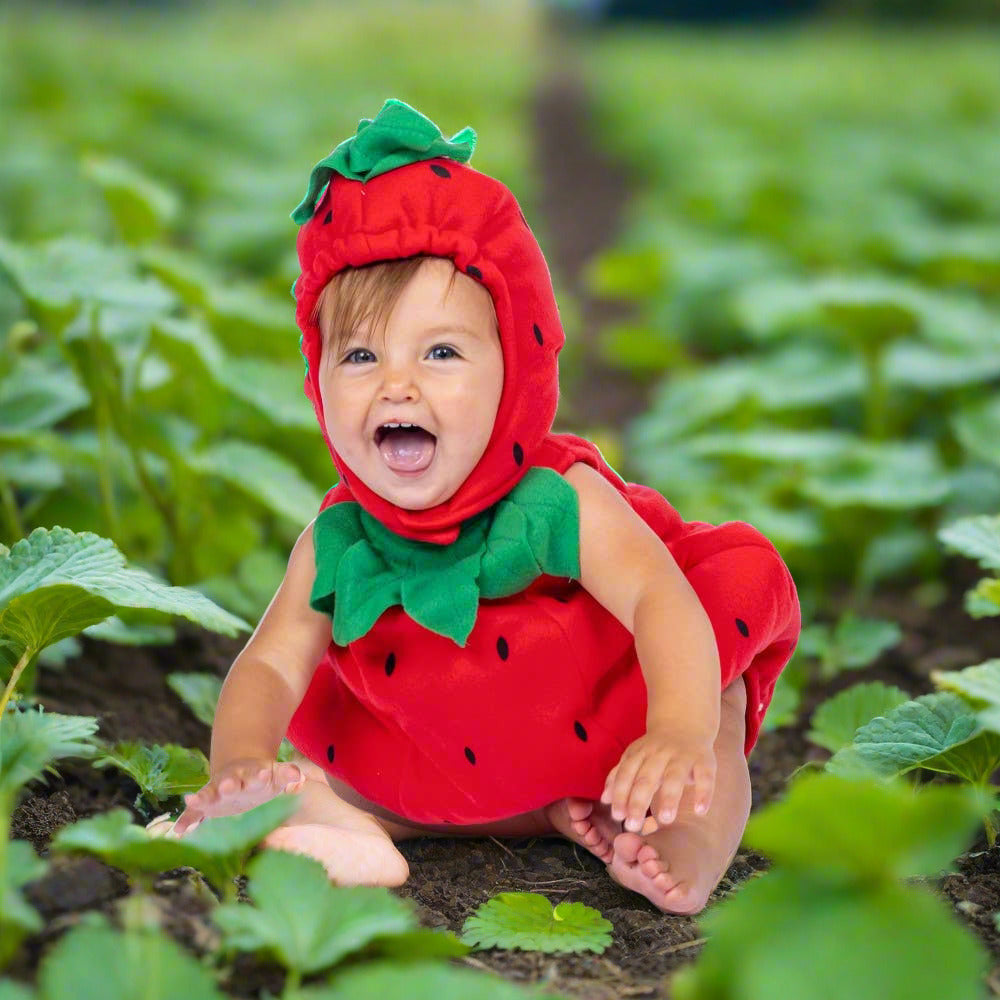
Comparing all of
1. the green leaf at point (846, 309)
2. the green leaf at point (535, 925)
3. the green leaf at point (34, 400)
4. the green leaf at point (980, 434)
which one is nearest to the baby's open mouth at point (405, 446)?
the green leaf at point (535, 925)

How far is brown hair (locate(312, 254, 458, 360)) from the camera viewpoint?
1378 mm

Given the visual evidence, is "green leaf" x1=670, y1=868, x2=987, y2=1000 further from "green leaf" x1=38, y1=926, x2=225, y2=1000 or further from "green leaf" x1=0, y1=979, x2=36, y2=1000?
"green leaf" x1=0, y1=979, x2=36, y2=1000

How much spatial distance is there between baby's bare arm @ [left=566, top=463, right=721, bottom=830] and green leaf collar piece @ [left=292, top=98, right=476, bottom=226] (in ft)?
1.16

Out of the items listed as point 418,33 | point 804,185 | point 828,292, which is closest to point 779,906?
point 828,292

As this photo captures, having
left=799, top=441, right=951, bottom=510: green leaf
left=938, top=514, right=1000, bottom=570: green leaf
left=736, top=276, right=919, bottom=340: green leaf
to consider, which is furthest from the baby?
left=736, top=276, right=919, bottom=340: green leaf

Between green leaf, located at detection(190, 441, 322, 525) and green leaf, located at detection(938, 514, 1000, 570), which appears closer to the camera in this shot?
green leaf, located at detection(938, 514, 1000, 570)

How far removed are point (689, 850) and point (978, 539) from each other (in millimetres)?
485

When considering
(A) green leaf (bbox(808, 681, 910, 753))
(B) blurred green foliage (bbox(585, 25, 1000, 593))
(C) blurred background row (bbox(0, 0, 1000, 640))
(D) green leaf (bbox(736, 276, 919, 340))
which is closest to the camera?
(A) green leaf (bbox(808, 681, 910, 753))

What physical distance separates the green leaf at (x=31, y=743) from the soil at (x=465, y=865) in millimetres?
90

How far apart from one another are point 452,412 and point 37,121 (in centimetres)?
637

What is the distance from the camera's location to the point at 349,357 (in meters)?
1.42

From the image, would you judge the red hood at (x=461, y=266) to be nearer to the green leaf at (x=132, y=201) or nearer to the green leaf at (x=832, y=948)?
the green leaf at (x=832, y=948)

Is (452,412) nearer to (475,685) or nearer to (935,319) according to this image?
(475,685)

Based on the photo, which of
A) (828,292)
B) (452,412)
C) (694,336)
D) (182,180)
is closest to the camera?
(452,412)
